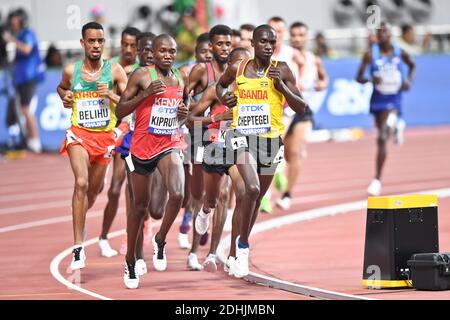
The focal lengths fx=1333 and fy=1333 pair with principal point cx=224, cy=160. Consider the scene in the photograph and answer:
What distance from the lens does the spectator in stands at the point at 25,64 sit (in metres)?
26.7

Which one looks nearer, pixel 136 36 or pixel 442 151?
pixel 136 36

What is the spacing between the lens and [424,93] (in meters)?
31.5

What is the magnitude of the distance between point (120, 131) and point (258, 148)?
186 cm

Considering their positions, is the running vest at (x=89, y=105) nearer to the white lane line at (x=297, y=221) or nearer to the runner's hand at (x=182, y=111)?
the runner's hand at (x=182, y=111)

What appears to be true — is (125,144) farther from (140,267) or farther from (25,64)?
(25,64)

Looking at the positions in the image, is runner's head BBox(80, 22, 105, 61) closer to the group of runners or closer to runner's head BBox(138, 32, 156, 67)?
the group of runners

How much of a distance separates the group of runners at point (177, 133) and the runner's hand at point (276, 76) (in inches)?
0.5

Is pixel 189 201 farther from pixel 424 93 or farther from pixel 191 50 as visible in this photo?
pixel 424 93

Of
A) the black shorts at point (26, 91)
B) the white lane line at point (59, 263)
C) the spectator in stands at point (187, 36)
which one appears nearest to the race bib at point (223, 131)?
the white lane line at point (59, 263)

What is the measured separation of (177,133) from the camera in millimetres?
12695

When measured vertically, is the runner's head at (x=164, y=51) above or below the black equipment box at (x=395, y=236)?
above

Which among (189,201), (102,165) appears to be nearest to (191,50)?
(189,201)

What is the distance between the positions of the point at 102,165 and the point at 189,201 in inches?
82.8

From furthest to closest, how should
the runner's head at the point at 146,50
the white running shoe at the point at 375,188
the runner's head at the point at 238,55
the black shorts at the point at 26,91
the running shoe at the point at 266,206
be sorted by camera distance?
the black shorts at the point at 26,91 < the white running shoe at the point at 375,188 < the running shoe at the point at 266,206 < the runner's head at the point at 146,50 < the runner's head at the point at 238,55
